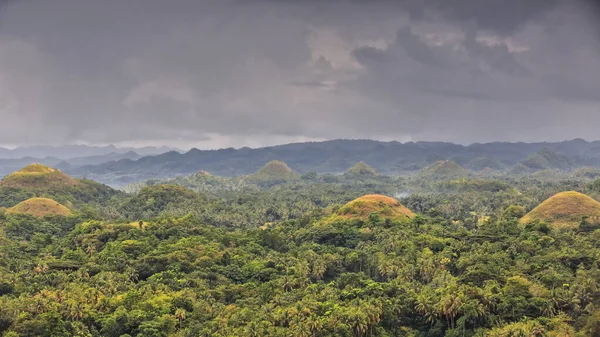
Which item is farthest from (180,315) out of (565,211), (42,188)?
(42,188)

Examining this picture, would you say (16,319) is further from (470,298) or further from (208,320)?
(470,298)

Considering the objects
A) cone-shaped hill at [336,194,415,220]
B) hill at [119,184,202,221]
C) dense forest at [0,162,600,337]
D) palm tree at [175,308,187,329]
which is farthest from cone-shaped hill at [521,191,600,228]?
hill at [119,184,202,221]

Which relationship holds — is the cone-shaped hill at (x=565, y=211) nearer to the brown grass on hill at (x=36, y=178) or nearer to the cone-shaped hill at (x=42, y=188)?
the cone-shaped hill at (x=42, y=188)

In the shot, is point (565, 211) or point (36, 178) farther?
point (36, 178)

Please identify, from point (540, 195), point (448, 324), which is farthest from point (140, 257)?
point (540, 195)

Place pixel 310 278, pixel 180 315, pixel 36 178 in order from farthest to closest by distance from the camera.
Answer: pixel 36 178 → pixel 310 278 → pixel 180 315

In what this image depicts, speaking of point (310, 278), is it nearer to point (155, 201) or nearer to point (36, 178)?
point (155, 201)
